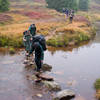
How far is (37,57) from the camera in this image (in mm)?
11586

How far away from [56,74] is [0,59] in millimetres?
4864

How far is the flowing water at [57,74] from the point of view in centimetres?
970

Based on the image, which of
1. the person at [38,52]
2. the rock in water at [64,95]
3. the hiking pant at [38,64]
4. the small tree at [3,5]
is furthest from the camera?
the small tree at [3,5]

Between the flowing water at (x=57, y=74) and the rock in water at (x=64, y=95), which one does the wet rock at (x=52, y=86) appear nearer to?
the flowing water at (x=57, y=74)

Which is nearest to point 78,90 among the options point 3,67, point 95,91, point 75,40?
point 95,91

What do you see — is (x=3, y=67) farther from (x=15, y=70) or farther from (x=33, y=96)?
(x=33, y=96)

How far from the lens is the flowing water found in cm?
970

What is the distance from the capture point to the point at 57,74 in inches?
504

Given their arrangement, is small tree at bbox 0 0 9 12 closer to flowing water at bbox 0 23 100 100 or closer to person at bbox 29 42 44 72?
flowing water at bbox 0 23 100 100

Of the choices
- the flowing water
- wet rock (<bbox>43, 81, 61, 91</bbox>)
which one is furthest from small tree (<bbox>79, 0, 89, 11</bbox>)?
wet rock (<bbox>43, 81, 61, 91</bbox>)

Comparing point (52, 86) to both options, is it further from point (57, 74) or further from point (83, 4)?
point (83, 4)

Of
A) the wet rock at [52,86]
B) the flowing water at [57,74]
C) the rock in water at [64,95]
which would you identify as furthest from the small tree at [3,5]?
the rock in water at [64,95]

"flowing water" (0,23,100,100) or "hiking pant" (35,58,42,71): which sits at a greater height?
"hiking pant" (35,58,42,71)

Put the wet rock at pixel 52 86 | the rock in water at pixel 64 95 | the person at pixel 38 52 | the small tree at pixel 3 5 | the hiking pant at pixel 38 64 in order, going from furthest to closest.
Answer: the small tree at pixel 3 5 < the hiking pant at pixel 38 64 < the person at pixel 38 52 < the wet rock at pixel 52 86 < the rock in water at pixel 64 95
